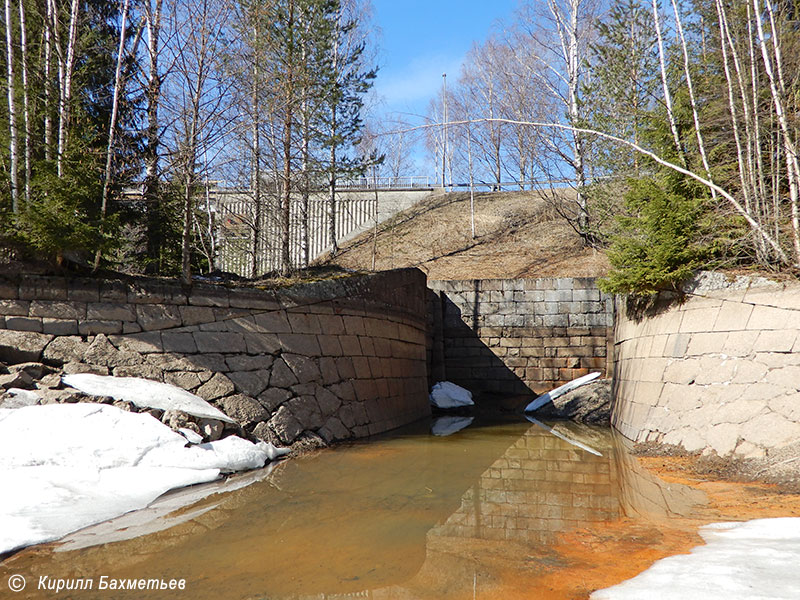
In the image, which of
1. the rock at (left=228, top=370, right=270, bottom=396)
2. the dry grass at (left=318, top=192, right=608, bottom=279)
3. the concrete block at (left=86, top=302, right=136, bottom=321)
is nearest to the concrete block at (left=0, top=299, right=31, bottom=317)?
the concrete block at (left=86, top=302, right=136, bottom=321)

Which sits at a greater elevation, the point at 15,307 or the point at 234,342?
the point at 15,307

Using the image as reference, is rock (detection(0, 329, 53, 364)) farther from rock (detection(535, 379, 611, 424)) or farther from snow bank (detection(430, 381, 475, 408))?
rock (detection(535, 379, 611, 424))

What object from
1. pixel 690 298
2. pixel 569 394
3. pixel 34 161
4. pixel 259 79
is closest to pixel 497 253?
pixel 569 394

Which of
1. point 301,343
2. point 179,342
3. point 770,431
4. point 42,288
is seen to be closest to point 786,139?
point 770,431

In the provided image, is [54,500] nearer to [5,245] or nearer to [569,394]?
[5,245]

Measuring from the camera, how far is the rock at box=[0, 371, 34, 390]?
6121 mm

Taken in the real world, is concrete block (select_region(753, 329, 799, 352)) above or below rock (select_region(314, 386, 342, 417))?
above

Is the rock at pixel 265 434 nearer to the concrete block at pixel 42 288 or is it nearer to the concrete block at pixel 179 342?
the concrete block at pixel 179 342

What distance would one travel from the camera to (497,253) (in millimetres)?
21672

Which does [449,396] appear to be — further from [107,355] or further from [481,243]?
[481,243]

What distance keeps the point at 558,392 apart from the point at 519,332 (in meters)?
2.25

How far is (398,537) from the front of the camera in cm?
433

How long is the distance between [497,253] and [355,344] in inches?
507

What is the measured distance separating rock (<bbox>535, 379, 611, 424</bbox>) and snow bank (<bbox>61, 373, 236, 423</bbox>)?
27.9 feet
